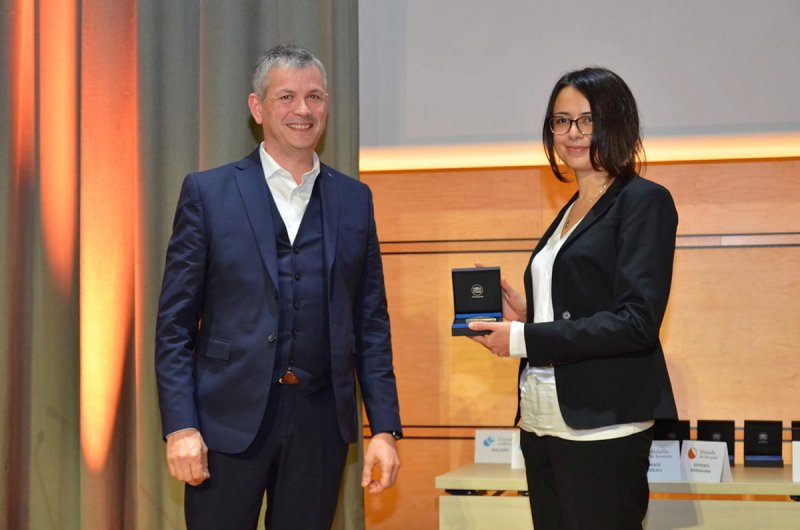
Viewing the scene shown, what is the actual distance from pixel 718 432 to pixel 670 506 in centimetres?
45

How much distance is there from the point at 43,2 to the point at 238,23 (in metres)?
0.92

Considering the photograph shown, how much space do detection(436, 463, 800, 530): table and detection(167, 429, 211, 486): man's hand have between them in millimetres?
1065

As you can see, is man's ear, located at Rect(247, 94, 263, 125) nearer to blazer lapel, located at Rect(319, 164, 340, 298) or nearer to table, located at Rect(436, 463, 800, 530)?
blazer lapel, located at Rect(319, 164, 340, 298)

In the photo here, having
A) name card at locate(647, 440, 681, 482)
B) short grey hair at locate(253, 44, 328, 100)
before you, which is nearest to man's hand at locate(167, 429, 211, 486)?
short grey hair at locate(253, 44, 328, 100)

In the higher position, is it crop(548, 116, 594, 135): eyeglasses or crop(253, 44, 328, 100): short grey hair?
crop(253, 44, 328, 100): short grey hair

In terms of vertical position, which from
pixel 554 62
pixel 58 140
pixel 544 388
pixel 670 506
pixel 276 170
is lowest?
pixel 670 506

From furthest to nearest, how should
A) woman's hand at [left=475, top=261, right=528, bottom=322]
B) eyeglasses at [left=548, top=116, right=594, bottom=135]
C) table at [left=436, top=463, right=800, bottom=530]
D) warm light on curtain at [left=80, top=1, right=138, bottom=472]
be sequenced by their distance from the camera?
warm light on curtain at [left=80, top=1, right=138, bottom=472] < table at [left=436, top=463, right=800, bottom=530] < woman's hand at [left=475, top=261, right=528, bottom=322] < eyeglasses at [left=548, top=116, right=594, bottom=135]

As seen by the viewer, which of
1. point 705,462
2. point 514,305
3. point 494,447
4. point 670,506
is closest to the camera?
point 514,305

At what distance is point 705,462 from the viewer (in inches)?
106

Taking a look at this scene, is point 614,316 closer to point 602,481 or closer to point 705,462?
point 602,481

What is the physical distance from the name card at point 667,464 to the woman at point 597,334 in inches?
35.4

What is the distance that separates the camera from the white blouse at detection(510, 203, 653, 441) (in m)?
1.81

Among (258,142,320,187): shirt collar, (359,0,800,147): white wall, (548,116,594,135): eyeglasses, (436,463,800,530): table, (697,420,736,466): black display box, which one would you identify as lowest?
(436,463,800,530): table

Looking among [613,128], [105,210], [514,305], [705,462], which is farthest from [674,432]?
[105,210]
